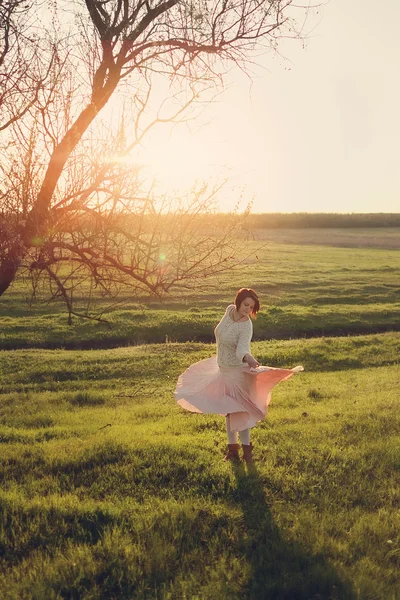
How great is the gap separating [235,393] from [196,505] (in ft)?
6.54

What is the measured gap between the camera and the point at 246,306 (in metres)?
7.95

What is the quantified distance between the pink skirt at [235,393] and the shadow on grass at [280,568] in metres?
1.62

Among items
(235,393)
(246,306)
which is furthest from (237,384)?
(246,306)

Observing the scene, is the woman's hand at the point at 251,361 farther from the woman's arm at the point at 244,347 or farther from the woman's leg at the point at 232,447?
the woman's leg at the point at 232,447

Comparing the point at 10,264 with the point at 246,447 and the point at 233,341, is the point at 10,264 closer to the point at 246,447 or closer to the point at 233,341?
the point at 233,341

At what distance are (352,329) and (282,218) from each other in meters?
67.6

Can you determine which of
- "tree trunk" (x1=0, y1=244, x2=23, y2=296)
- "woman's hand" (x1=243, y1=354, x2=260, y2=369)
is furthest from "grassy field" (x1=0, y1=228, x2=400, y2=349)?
"tree trunk" (x1=0, y1=244, x2=23, y2=296)

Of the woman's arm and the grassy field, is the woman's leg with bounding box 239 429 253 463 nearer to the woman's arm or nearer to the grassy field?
the woman's arm

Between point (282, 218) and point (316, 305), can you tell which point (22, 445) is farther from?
point (282, 218)

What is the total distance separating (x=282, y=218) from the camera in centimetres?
9081

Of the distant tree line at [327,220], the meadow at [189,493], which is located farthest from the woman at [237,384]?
the distant tree line at [327,220]

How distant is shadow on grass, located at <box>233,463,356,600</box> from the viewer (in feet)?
15.8

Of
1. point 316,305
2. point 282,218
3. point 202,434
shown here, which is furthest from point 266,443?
point 282,218

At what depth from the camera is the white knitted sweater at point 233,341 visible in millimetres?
7880
